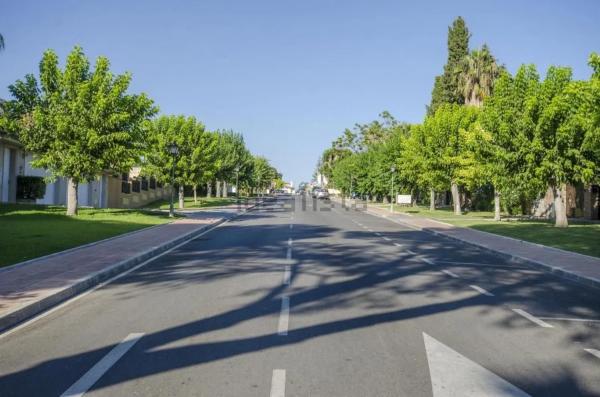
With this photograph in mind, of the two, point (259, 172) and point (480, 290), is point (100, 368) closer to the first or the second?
point (480, 290)

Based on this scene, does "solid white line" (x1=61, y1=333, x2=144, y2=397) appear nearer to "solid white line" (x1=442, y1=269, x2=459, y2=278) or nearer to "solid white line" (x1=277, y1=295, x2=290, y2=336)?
"solid white line" (x1=277, y1=295, x2=290, y2=336)

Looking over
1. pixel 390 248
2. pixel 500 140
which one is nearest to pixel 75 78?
pixel 390 248

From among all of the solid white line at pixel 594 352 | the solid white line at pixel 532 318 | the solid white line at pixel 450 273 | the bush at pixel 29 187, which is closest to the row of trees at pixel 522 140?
the solid white line at pixel 450 273

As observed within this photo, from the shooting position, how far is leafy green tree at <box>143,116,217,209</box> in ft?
130

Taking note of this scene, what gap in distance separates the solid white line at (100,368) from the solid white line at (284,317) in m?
1.61

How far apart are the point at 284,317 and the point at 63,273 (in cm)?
488

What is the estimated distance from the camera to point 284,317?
272 inches

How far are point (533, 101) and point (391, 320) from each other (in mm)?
19380

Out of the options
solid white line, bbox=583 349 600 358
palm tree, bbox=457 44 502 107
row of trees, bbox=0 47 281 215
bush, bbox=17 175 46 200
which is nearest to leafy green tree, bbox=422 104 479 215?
palm tree, bbox=457 44 502 107

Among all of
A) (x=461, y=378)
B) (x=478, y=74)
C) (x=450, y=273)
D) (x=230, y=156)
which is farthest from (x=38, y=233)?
(x=230, y=156)

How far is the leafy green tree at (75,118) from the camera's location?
24.5 m

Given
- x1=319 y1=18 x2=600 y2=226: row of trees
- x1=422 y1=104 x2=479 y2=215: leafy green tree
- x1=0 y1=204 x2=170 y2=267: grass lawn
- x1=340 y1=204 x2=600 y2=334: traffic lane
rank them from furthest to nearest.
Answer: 1. x1=422 y1=104 x2=479 y2=215: leafy green tree
2. x1=319 y1=18 x2=600 y2=226: row of trees
3. x1=0 y1=204 x2=170 y2=267: grass lawn
4. x1=340 y1=204 x2=600 y2=334: traffic lane

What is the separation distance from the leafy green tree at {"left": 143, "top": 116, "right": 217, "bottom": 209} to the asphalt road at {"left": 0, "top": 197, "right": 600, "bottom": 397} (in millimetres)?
29639

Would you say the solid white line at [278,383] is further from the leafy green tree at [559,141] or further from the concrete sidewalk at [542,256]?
the leafy green tree at [559,141]
